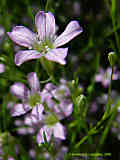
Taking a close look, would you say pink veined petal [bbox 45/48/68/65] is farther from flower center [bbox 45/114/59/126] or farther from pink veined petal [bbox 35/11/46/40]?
flower center [bbox 45/114/59/126]

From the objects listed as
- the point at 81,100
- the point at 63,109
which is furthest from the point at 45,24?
the point at 63,109

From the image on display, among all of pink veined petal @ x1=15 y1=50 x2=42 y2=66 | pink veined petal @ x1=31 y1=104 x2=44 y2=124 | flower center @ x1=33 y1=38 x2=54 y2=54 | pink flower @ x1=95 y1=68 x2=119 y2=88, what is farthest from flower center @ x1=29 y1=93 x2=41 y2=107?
pink flower @ x1=95 y1=68 x2=119 y2=88

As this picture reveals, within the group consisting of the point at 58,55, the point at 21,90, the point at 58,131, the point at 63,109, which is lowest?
the point at 58,131

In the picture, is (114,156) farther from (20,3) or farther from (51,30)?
(20,3)

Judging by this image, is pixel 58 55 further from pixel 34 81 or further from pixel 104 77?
pixel 104 77

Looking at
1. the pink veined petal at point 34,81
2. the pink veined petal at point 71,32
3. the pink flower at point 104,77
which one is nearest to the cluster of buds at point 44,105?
the pink veined petal at point 34,81

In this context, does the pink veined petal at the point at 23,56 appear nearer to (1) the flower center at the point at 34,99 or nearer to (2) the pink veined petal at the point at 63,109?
(1) the flower center at the point at 34,99
